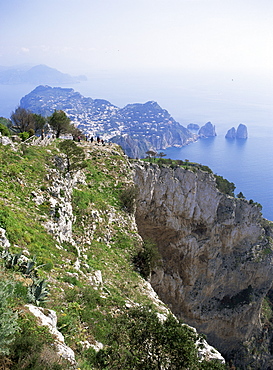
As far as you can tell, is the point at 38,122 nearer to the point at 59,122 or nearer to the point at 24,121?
the point at 24,121

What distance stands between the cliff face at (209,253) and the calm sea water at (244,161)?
40.4 m

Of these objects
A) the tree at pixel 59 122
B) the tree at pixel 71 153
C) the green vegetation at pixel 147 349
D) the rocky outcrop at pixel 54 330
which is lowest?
the green vegetation at pixel 147 349

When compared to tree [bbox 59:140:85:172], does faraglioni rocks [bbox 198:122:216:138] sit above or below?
above

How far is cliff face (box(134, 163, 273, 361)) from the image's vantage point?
3744 centimetres

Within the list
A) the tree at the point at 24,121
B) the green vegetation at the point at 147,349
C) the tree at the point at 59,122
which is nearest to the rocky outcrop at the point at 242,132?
the tree at the point at 59,122

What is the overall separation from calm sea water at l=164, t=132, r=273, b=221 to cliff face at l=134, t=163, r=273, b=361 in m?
40.4

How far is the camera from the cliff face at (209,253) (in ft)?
123

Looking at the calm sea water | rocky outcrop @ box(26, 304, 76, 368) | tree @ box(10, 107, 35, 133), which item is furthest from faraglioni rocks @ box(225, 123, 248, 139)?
rocky outcrop @ box(26, 304, 76, 368)

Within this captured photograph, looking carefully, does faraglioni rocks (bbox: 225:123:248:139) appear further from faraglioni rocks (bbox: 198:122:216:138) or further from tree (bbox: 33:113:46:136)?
tree (bbox: 33:113:46:136)

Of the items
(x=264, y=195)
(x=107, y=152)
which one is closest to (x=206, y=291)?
(x=107, y=152)

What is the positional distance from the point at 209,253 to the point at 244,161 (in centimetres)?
8955

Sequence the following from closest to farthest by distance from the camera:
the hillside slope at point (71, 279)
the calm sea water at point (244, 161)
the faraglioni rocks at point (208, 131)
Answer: the hillside slope at point (71, 279) < the calm sea water at point (244, 161) < the faraglioni rocks at point (208, 131)

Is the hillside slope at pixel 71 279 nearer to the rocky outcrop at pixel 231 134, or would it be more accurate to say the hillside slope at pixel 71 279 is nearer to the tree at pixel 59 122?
the tree at pixel 59 122

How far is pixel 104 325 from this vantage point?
889 cm
